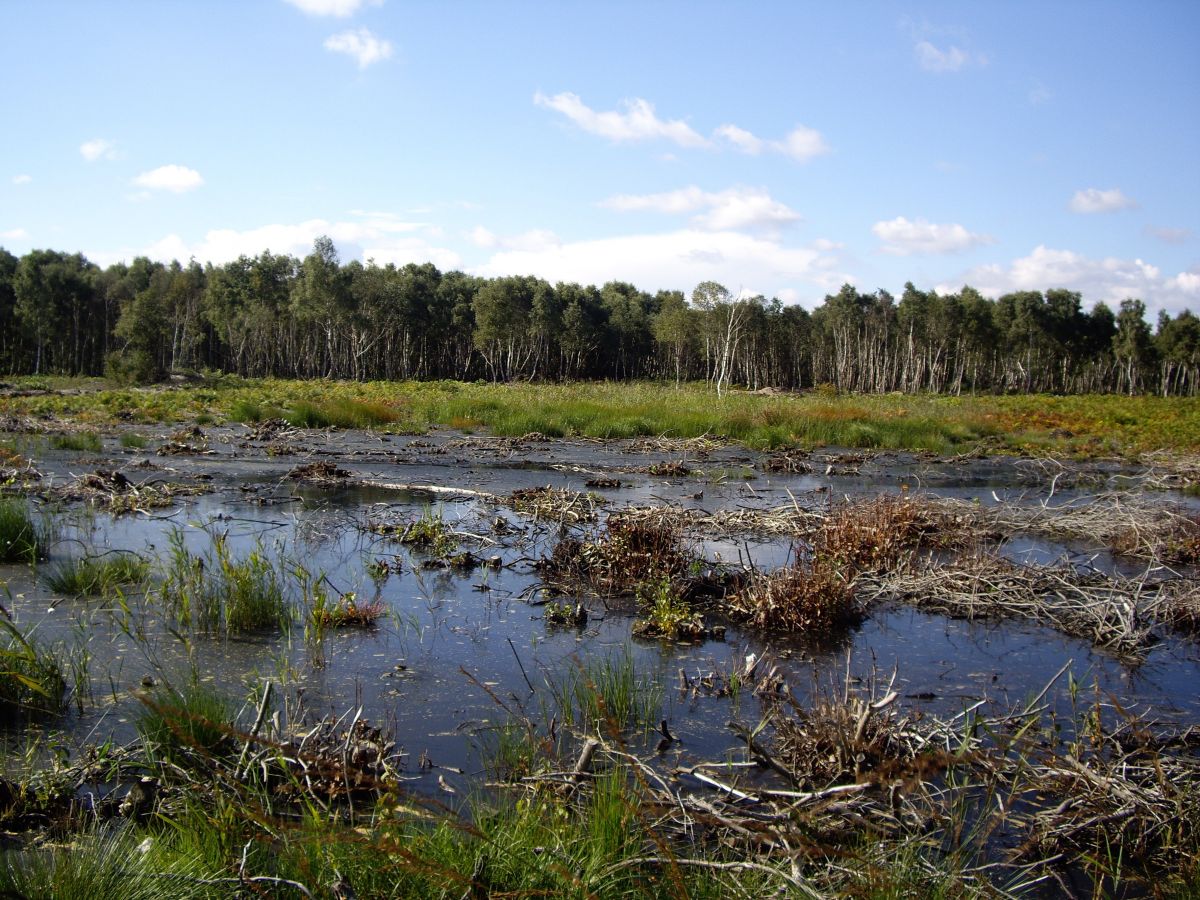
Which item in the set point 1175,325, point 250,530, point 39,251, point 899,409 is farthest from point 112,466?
point 1175,325

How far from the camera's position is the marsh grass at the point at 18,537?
30.7 feet

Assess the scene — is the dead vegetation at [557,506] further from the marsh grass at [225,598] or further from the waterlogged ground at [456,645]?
the marsh grass at [225,598]

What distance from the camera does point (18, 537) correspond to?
368 inches

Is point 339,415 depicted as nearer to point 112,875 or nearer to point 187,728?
point 187,728

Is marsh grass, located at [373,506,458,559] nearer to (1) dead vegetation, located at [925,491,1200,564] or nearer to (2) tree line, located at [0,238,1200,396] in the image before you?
(1) dead vegetation, located at [925,491,1200,564]

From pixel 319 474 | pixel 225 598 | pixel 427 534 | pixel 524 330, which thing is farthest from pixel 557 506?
pixel 524 330

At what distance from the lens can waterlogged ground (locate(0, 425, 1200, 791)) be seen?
20.0 ft

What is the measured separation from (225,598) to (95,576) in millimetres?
1606

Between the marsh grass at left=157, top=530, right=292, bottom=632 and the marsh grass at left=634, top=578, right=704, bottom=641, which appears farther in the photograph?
the marsh grass at left=634, top=578, right=704, bottom=641

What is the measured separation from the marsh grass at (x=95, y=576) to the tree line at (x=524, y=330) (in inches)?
2156

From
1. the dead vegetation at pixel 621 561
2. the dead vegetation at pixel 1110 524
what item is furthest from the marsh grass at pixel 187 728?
the dead vegetation at pixel 1110 524

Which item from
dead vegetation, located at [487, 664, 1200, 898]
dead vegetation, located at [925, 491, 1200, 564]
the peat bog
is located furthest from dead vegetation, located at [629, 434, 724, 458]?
dead vegetation, located at [487, 664, 1200, 898]

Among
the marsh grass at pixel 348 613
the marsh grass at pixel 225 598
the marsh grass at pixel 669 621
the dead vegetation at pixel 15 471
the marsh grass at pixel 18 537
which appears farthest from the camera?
the dead vegetation at pixel 15 471

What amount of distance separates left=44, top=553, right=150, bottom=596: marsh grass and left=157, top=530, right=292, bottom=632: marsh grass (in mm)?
483
